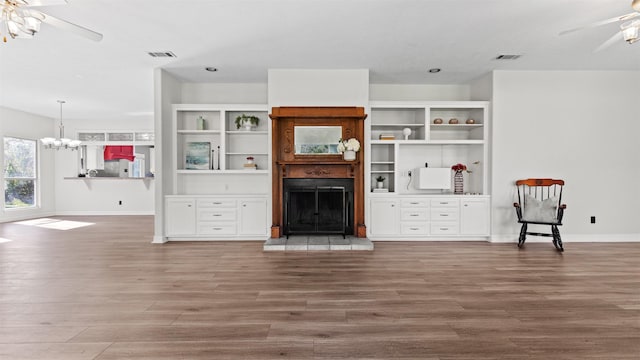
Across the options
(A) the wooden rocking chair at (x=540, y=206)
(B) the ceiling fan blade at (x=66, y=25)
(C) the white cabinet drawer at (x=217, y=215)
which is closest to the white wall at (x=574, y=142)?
(A) the wooden rocking chair at (x=540, y=206)

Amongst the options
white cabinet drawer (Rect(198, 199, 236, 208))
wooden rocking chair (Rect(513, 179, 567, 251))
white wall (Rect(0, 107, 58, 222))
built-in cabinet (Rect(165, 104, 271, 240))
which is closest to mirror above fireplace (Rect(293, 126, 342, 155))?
built-in cabinet (Rect(165, 104, 271, 240))

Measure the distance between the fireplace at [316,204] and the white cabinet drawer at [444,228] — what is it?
1.49m

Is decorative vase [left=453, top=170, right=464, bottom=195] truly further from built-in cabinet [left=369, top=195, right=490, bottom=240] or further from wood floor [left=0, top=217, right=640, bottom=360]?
wood floor [left=0, top=217, right=640, bottom=360]

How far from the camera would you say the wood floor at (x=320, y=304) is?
2.15m

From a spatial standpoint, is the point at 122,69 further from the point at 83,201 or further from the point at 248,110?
the point at 83,201

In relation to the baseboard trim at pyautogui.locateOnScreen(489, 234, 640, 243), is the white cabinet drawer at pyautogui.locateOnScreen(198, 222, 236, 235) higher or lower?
higher

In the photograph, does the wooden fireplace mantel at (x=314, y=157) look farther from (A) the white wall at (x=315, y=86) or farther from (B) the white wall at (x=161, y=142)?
(B) the white wall at (x=161, y=142)

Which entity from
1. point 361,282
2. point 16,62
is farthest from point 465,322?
point 16,62

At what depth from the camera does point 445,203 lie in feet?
19.0

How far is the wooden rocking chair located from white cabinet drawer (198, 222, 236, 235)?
448 centimetres

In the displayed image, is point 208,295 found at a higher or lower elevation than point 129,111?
lower

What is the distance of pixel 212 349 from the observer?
2113 millimetres

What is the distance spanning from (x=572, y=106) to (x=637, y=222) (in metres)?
2.19

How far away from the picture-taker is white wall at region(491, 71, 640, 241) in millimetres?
5750
